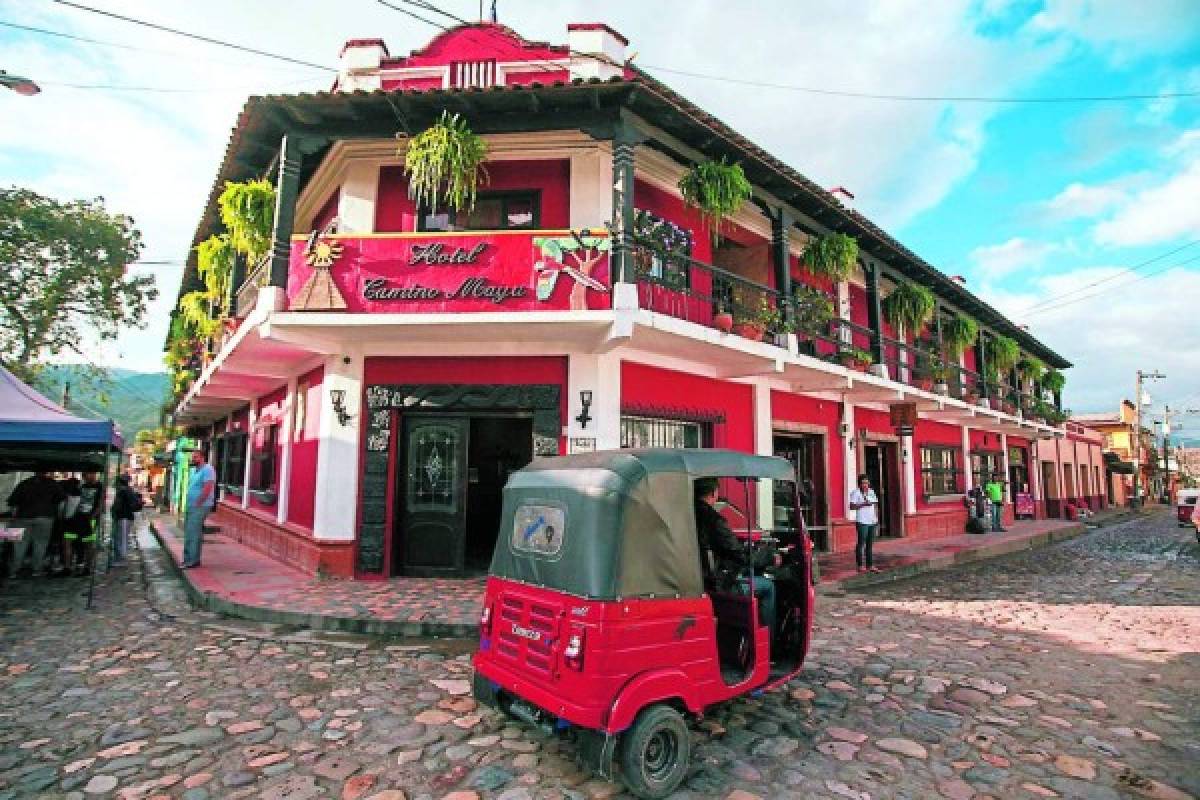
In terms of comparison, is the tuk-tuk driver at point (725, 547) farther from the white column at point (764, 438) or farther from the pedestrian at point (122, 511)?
the pedestrian at point (122, 511)

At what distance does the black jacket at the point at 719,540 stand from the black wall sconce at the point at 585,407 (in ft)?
15.2

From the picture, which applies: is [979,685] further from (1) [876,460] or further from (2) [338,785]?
(1) [876,460]

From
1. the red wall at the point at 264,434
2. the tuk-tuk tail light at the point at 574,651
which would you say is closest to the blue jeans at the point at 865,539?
the tuk-tuk tail light at the point at 574,651

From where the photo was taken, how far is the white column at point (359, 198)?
378 inches

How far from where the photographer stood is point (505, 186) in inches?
383

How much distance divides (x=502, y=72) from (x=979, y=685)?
1050 centimetres

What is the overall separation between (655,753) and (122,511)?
12.5 metres

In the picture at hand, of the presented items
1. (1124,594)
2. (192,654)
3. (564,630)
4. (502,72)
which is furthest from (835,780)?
(502,72)

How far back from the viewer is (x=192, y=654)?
578cm

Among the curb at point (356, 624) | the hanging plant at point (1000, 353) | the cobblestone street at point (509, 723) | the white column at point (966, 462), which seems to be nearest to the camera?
the cobblestone street at point (509, 723)

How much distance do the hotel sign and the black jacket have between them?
438cm

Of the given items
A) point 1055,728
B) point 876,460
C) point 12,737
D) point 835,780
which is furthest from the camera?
point 876,460

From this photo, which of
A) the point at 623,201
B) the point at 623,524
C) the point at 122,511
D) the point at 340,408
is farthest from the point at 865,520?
the point at 122,511

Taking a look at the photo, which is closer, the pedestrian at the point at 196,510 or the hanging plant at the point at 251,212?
the hanging plant at the point at 251,212
